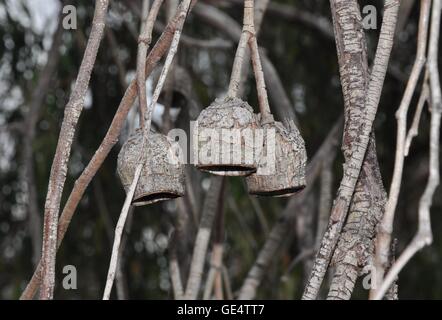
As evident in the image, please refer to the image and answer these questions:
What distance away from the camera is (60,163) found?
1.07 m

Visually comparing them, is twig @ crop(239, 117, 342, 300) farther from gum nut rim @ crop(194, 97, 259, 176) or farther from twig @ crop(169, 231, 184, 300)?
gum nut rim @ crop(194, 97, 259, 176)

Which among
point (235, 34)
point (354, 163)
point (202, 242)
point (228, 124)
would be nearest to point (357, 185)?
point (354, 163)

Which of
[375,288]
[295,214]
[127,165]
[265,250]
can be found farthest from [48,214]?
[295,214]

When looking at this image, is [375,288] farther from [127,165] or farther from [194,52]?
[194,52]

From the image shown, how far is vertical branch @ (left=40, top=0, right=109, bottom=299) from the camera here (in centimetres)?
102

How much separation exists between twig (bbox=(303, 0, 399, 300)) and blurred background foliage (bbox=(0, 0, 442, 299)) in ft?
3.89

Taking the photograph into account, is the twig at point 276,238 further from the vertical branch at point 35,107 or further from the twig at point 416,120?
the twig at point 416,120

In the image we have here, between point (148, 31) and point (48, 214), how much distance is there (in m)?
0.26

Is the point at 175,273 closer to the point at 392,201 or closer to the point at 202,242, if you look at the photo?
the point at 202,242

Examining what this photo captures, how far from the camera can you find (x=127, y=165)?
1.11 metres

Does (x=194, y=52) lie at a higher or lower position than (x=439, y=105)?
higher

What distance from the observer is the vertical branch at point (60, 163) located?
3.34ft

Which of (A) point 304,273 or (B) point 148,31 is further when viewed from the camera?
(A) point 304,273

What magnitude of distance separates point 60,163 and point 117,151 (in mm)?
1337
